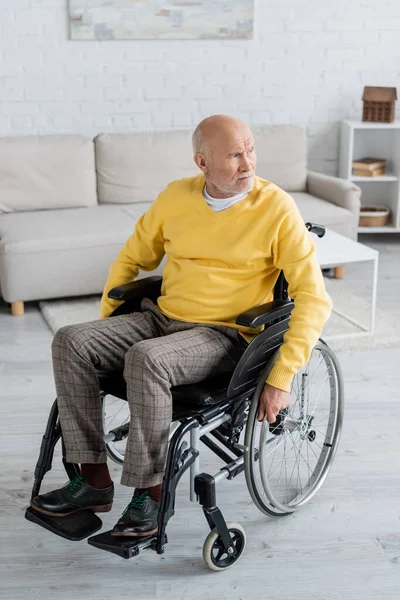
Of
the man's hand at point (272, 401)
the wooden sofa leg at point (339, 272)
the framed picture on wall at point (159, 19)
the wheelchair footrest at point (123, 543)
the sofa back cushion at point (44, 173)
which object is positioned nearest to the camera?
the wheelchair footrest at point (123, 543)

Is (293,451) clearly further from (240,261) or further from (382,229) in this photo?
(382,229)

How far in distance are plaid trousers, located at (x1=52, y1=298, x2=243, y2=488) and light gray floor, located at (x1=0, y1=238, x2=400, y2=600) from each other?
0.25 m

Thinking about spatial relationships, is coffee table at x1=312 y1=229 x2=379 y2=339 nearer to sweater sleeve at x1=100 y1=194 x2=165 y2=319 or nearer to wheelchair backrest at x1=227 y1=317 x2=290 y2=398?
sweater sleeve at x1=100 y1=194 x2=165 y2=319

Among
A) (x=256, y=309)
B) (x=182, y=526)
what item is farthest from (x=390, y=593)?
(x=256, y=309)

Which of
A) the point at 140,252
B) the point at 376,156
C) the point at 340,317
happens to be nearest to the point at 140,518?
the point at 140,252

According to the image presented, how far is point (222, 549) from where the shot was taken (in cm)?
204

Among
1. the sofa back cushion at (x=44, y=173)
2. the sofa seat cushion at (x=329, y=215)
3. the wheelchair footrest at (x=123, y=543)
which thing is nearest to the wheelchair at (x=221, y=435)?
the wheelchair footrest at (x=123, y=543)

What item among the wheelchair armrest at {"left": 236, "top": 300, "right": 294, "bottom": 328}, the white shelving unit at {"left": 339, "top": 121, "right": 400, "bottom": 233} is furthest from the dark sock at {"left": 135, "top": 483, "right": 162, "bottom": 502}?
the white shelving unit at {"left": 339, "top": 121, "right": 400, "bottom": 233}

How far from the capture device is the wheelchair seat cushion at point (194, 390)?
1.98 metres

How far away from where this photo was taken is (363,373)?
3.18 meters

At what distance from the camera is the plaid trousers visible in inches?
76.0

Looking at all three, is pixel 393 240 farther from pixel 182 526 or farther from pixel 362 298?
pixel 182 526

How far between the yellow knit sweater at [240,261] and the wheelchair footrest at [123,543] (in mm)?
442

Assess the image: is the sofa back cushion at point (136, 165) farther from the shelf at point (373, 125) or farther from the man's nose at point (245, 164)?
the man's nose at point (245, 164)
